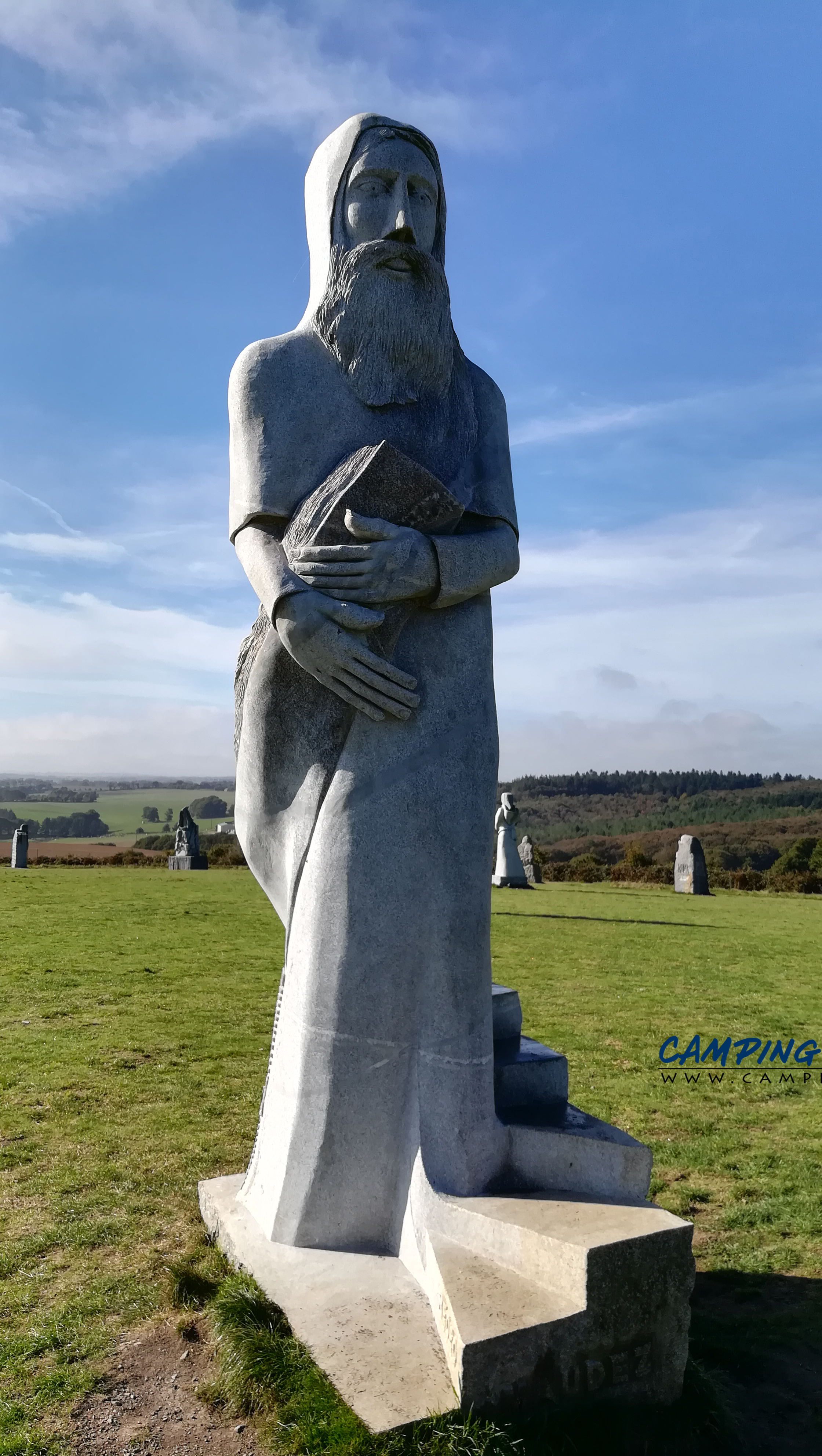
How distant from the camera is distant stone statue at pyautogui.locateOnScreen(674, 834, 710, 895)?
2109 cm

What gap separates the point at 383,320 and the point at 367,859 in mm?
1804

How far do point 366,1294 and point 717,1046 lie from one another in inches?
207

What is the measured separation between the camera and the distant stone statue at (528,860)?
22.9 m

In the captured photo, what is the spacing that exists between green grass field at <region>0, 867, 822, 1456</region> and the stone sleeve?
2.32m

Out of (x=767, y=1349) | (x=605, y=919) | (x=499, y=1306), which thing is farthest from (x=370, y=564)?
(x=605, y=919)

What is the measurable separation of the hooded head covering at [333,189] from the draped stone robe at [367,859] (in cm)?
3

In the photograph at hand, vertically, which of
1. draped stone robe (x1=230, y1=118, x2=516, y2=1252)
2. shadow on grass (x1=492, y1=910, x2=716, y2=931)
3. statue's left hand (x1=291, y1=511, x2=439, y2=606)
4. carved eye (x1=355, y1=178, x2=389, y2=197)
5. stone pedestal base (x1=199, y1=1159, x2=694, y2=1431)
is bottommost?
shadow on grass (x1=492, y1=910, x2=716, y2=931)

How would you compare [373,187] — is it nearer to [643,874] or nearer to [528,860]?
[528,860]

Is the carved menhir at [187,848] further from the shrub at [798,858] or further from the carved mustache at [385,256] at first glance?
the carved mustache at [385,256]

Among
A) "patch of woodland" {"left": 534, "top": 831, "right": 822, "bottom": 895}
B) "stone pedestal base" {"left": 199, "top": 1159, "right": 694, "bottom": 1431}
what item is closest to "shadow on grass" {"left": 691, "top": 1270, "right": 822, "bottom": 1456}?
"stone pedestal base" {"left": 199, "top": 1159, "right": 694, "bottom": 1431}

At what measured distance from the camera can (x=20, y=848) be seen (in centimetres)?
2416

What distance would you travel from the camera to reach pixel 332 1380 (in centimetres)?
240

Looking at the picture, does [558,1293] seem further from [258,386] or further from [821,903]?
[821,903]

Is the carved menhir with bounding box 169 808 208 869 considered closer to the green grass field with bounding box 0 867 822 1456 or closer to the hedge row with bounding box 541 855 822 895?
the hedge row with bounding box 541 855 822 895
